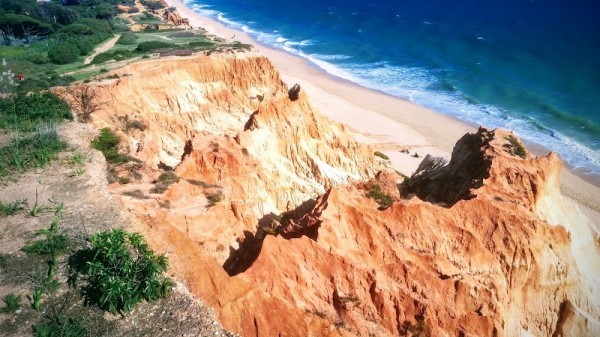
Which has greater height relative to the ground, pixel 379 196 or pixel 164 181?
pixel 164 181

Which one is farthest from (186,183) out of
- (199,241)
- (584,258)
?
(584,258)

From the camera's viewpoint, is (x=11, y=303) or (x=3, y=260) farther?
(x=3, y=260)

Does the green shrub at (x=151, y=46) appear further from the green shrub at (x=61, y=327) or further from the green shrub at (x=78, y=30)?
the green shrub at (x=61, y=327)

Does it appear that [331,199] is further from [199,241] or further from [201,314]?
[201,314]

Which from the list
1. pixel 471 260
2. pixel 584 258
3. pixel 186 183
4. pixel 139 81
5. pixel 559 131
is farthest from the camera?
pixel 559 131

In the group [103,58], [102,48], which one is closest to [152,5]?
[102,48]

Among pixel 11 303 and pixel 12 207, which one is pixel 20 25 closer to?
pixel 12 207
